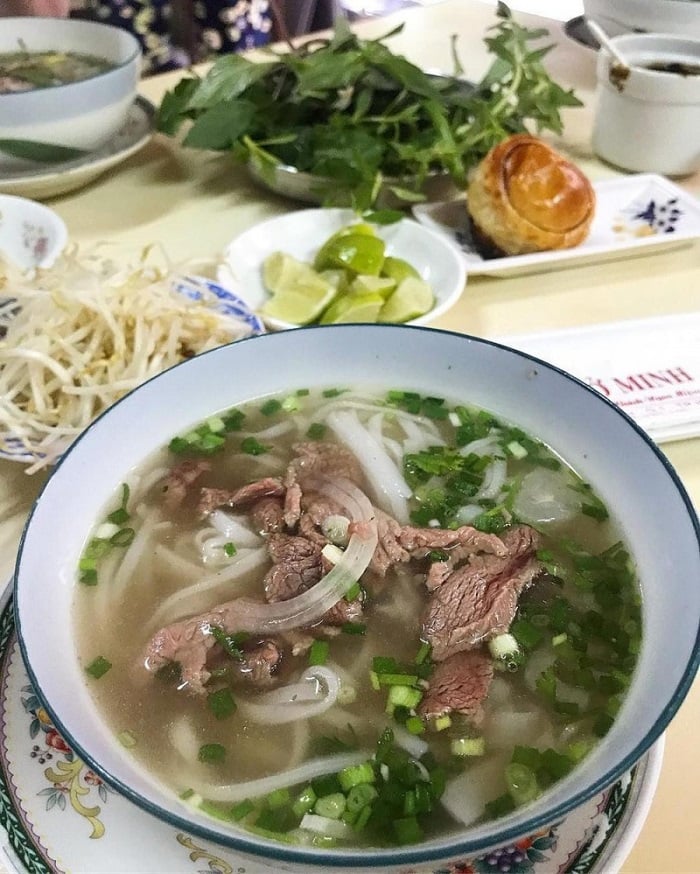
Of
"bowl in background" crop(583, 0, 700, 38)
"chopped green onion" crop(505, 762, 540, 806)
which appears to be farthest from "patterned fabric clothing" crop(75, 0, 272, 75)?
"chopped green onion" crop(505, 762, 540, 806)

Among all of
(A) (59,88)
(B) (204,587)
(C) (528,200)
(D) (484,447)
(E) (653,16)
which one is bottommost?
(B) (204,587)

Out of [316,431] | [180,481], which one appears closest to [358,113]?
[316,431]

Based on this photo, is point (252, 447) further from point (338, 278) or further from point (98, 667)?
point (338, 278)

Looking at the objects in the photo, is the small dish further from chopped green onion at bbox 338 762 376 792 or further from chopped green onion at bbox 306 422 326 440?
chopped green onion at bbox 338 762 376 792

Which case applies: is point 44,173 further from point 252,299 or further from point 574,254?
point 574,254

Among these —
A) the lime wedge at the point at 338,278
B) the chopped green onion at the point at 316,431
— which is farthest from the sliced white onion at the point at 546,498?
the lime wedge at the point at 338,278

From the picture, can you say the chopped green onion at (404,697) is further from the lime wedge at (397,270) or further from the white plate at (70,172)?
the white plate at (70,172)
